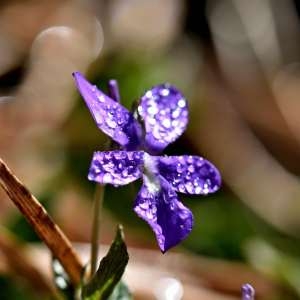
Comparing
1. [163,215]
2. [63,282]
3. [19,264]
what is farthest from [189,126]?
[163,215]

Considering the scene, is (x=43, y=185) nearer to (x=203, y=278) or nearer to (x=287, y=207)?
(x=203, y=278)

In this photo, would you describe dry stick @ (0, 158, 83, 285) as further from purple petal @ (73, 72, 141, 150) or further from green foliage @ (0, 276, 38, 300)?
green foliage @ (0, 276, 38, 300)

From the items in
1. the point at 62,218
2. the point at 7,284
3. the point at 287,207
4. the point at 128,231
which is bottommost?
the point at 287,207

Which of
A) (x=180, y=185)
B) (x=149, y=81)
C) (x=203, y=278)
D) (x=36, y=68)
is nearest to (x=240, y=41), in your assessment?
(x=149, y=81)

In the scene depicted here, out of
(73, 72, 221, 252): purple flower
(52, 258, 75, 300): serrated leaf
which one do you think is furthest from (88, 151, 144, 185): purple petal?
(52, 258, 75, 300): serrated leaf

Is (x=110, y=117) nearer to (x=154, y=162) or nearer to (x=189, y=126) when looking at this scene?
(x=154, y=162)

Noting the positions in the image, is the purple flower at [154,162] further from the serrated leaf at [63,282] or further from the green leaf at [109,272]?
the serrated leaf at [63,282]

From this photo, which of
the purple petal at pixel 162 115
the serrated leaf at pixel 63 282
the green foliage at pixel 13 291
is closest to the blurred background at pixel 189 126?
the green foliage at pixel 13 291
